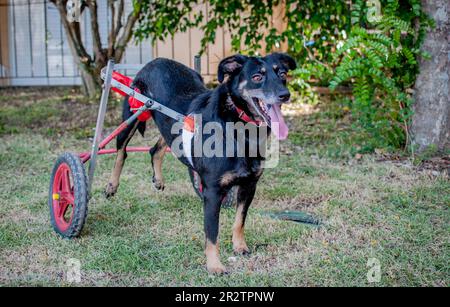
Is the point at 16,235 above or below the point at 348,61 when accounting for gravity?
below

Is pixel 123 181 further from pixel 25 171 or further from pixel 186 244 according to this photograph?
pixel 186 244

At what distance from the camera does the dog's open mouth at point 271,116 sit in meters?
3.47

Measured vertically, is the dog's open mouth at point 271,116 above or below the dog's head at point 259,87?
below

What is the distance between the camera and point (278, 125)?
3.48 m

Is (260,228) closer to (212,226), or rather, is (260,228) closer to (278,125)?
(212,226)

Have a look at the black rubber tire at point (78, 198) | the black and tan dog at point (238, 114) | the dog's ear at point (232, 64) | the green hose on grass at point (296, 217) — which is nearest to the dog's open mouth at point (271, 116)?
the black and tan dog at point (238, 114)

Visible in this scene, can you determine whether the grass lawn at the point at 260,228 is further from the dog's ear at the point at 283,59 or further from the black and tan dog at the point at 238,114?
the dog's ear at the point at 283,59

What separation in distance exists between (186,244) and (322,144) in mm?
3403

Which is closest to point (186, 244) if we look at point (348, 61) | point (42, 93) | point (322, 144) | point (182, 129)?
point (182, 129)

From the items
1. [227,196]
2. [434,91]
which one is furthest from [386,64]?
[227,196]

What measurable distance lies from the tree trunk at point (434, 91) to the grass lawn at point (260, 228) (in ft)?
1.55

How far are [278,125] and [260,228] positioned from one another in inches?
41.6

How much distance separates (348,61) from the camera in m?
5.57

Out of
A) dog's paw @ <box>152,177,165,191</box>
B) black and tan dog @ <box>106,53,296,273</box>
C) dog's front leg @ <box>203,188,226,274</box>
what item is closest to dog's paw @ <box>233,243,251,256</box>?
black and tan dog @ <box>106,53,296,273</box>
